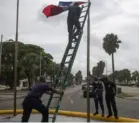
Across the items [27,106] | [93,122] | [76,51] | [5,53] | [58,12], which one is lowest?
[93,122]

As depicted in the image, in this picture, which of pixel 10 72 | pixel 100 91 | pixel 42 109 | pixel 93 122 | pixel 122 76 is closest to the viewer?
pixel 42 109

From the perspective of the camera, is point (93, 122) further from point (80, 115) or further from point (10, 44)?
point (10, 44)

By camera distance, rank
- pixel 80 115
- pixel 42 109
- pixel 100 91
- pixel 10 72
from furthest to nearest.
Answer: pixel 10 72 → pixel 80 115 → pixel 100 91 → pixel 42 109

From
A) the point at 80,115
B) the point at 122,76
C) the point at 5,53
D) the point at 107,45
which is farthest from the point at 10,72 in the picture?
the point at 122,76

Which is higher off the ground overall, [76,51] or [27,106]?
[76,51]

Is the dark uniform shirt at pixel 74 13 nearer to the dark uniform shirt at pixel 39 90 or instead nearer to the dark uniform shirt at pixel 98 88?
the dark uniform shirt at pixel 39 90

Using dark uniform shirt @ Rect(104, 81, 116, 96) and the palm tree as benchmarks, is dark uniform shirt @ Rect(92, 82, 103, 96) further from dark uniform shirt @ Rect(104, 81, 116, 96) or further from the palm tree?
the palm tree

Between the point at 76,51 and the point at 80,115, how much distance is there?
4399mm

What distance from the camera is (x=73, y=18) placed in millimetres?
9516

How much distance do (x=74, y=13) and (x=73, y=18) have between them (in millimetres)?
156

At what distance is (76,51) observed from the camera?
365 inches

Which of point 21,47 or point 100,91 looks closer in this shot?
point 100,91

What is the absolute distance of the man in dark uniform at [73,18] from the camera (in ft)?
31.2

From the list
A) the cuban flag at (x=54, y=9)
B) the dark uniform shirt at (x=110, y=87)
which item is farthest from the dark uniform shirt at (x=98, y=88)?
the cuban flag at (x=54, y=9)
